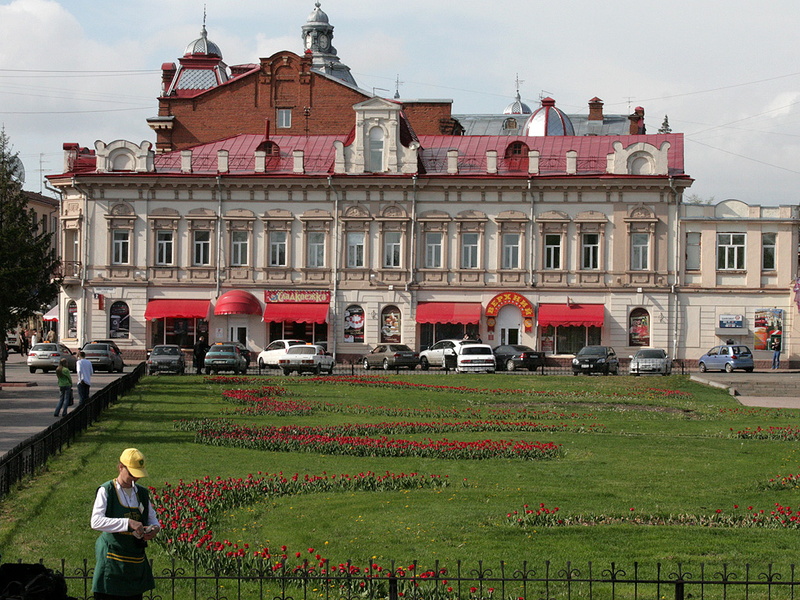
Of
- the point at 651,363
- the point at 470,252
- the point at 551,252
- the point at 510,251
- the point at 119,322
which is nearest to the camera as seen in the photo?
the point at 651,363

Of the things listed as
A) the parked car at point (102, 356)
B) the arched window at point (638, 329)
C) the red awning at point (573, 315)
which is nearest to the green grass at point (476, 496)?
the parked car at point (102, 356)

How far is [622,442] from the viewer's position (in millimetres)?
23766

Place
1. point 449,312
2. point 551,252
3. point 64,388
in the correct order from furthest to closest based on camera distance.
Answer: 1. point 551,252
2. point 449,312
3. point 64,388

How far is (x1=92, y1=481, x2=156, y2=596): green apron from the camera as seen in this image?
380 inches

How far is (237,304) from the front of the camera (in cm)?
5938

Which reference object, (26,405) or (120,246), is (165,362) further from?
(26,405)

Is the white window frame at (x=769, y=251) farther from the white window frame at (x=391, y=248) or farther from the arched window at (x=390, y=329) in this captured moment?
the arched window at (x=390, y=329)

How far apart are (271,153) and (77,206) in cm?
1070

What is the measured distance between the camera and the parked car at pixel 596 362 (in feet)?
171

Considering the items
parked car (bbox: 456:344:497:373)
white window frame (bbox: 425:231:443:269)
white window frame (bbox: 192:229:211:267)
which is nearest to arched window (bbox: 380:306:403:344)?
white window frame (bbox: 425:231:443:269)

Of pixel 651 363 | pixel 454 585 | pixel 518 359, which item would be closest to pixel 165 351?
pixel 518 359

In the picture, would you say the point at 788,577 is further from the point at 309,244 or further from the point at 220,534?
the point at 309,244

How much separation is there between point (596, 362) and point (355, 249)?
15.2m

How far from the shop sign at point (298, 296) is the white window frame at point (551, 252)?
451 inches
